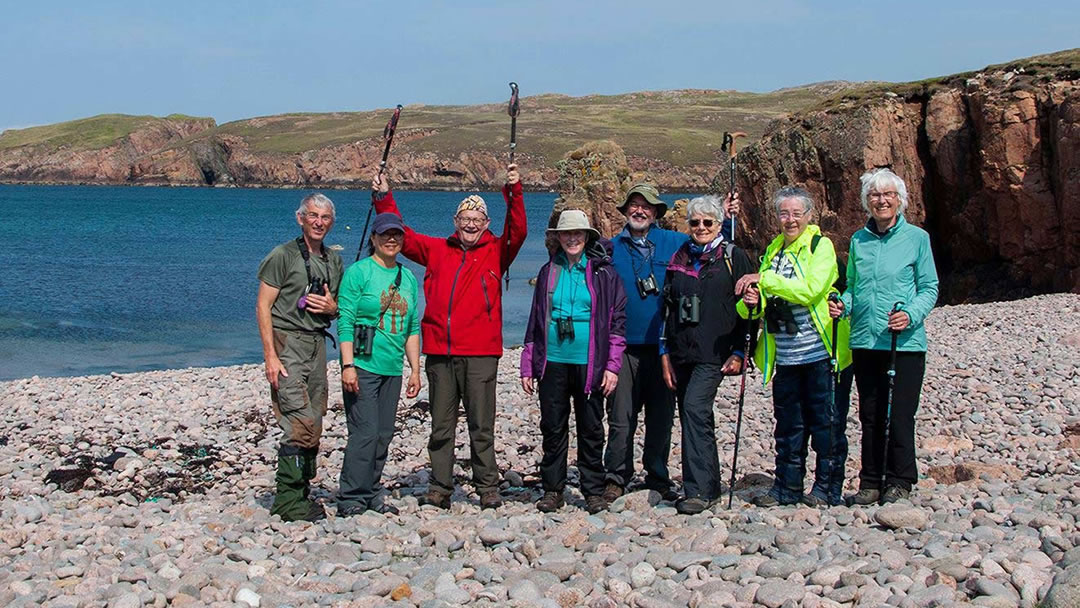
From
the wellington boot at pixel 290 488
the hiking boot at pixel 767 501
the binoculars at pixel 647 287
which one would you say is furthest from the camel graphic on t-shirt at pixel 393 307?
the hiking boot at pixel 767 501

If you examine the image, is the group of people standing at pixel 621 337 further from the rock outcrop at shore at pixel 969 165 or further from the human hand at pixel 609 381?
the rock outcrop at shore at pixel 969 165

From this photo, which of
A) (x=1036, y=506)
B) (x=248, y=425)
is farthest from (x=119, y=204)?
(x=1036, y=506)

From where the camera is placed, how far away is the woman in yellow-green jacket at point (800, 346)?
726 cm

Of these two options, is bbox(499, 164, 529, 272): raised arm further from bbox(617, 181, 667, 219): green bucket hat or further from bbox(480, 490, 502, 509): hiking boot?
bbox(480, 490, 502, 509): hiking boot

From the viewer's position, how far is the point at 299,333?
7.54 m

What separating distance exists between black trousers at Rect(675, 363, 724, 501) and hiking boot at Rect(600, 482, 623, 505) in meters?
0.58

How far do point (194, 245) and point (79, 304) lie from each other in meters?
29.1

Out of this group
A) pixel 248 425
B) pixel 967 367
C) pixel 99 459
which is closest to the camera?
pixel 99 459

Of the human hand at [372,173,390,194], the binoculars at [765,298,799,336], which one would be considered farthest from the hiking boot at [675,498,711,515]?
the human hand at [372,173,390,194]

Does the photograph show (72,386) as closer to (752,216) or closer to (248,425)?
(248,425)

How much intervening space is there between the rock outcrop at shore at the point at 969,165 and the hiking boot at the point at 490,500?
50.2ft

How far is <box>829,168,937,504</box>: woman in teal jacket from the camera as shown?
285 inches

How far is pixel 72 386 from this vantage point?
16.2m

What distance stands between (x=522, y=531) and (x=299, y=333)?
2.12 m
